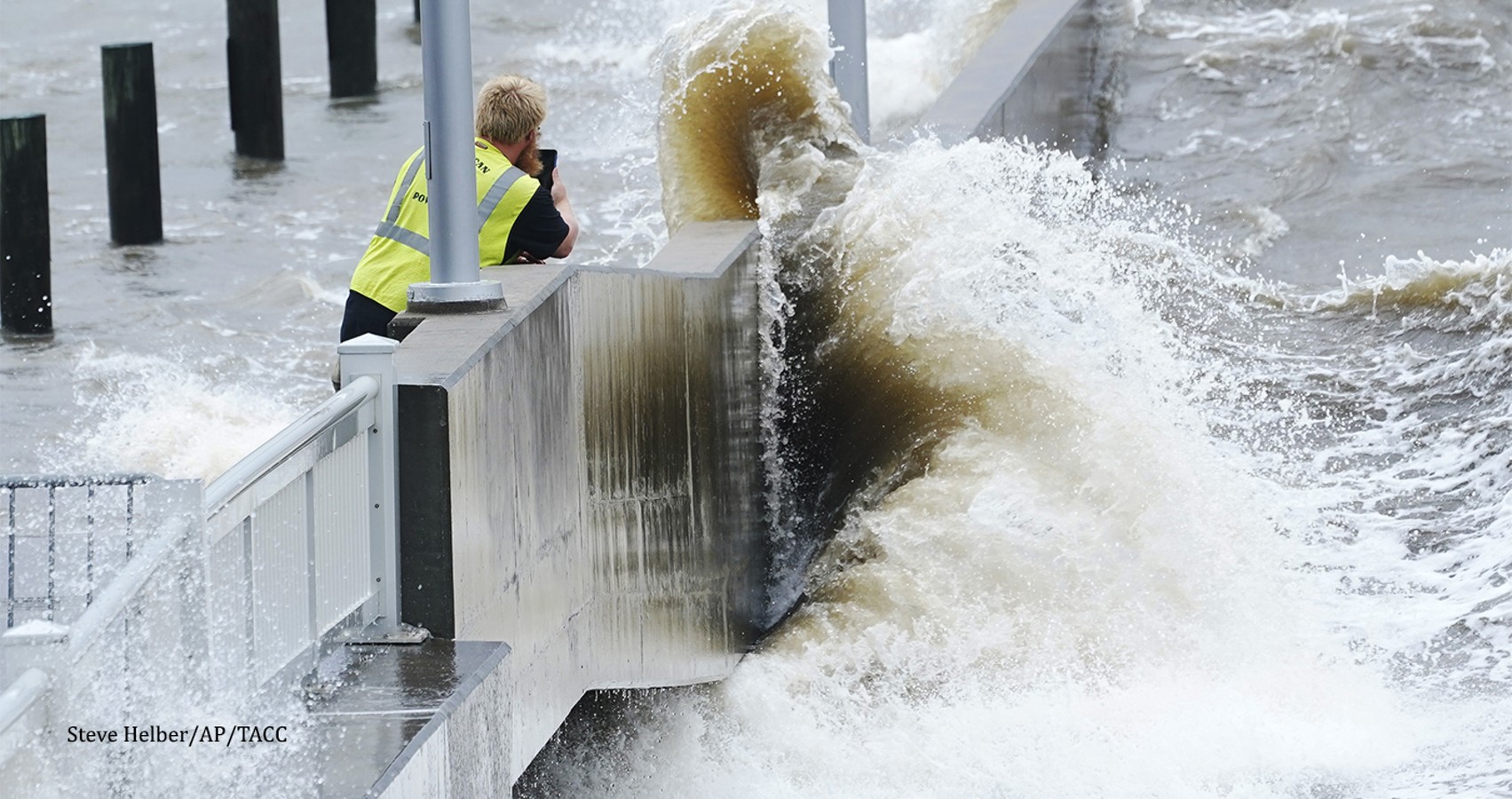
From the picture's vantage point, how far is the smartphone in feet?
21.4

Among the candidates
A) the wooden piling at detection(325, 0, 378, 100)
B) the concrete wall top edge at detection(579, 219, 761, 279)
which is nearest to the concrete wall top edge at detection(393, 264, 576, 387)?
the concrete wall top edge at detection(579, 219, 761, 279)

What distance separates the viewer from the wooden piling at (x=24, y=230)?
37.9ft

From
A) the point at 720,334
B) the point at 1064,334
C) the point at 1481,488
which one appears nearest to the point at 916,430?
the point at 1064,334

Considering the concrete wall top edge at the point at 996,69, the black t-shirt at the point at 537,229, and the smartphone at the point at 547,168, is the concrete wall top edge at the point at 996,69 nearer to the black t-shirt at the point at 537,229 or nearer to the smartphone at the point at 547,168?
the smartphone at the point at 547,168

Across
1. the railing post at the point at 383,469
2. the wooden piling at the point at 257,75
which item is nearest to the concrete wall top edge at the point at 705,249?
the railing post at the point at 383,469

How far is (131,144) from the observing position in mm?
13906

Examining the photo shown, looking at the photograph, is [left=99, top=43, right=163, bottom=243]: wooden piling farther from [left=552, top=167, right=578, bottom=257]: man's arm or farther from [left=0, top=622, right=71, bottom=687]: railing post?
[left=0, top=622, right=71, bottom=687]: railing post

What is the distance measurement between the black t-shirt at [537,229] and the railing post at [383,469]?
1456 mm

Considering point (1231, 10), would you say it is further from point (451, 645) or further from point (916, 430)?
point (451, 645)

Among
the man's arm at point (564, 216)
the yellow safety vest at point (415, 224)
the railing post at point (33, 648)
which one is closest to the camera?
the railing post at point (33, 648)

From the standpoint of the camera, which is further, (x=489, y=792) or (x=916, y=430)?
(x=916, y=430)

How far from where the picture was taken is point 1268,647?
25.5 ft

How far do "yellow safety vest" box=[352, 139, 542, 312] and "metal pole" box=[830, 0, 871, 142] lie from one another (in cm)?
369

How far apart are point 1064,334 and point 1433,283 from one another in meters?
3.12
